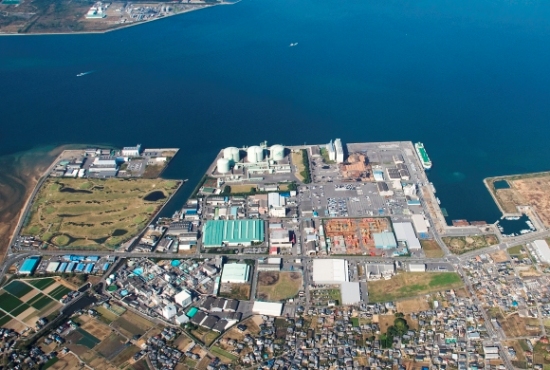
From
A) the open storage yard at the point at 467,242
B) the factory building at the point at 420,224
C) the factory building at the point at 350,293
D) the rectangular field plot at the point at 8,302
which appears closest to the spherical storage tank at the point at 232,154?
the factory building at the point at 420,224

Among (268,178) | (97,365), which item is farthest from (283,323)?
(268,178)

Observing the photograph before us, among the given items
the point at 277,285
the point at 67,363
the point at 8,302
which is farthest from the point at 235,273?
the point at 8,302

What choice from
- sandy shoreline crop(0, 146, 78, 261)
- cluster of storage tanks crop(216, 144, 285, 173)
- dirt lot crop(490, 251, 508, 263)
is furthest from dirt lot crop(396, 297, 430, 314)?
sandy shoreline crop(0, 146, 78, 261)

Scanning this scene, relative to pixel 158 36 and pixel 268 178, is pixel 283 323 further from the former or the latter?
pixel 158 36

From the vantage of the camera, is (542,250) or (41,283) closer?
(41,283)

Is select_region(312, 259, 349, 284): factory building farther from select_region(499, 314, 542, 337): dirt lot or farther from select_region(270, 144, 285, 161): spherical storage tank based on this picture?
select_region(270, 144, 285, 161): spherical storage tank

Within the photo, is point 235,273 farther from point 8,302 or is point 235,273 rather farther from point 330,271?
point 8,302

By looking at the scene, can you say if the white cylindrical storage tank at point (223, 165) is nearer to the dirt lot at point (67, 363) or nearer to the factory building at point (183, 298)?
the factory building at point (183, 298)
